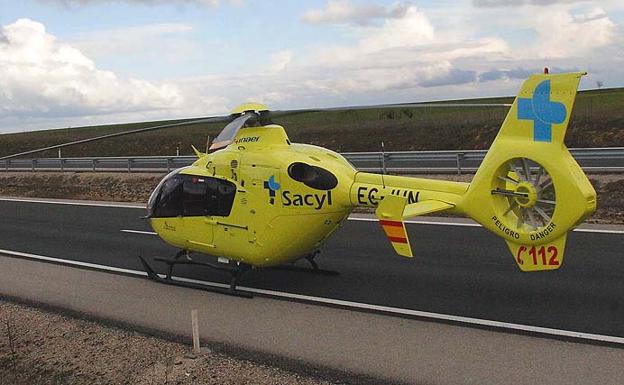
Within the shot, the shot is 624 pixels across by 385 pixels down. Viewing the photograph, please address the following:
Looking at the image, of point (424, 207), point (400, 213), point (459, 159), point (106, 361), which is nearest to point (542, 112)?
point (424, 207)

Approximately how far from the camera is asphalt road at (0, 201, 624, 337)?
31.3 ft

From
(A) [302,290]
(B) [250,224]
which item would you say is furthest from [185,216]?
(A) [302,290]

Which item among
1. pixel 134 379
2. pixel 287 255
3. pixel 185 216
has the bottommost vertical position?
pixel 134 379

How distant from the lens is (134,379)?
25.9ft

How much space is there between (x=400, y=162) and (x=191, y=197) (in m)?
19.2

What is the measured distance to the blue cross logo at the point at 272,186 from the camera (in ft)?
34.8

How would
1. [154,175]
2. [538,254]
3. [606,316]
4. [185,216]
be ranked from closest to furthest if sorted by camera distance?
[538,254] → [606,316] → [185,216] → [154,175]

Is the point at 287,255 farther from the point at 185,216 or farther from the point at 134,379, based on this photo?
the point at 134,379

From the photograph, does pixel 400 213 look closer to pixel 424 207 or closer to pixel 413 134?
pixel 424 207

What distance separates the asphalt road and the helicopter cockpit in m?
1.59

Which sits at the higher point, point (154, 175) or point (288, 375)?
point (154, 175)

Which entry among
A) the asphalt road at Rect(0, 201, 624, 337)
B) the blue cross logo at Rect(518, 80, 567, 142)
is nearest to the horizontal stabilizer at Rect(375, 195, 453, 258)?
the asphalt road at Rect(0, 201, 624, 337)

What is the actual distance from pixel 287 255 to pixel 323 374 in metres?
3.48

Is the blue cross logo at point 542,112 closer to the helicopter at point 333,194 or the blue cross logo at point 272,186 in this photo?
the helicopter at point 333,194
